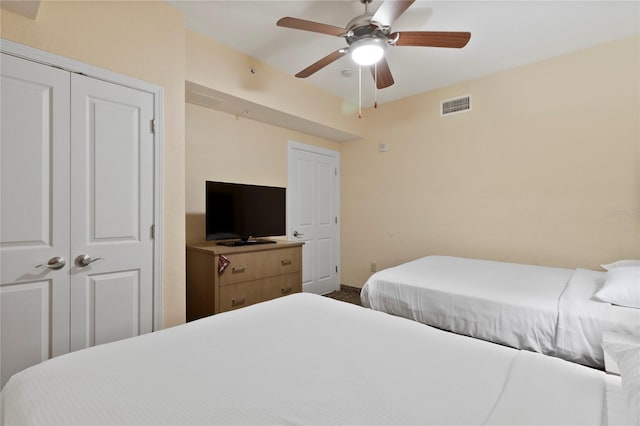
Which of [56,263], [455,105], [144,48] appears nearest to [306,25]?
[144,48]

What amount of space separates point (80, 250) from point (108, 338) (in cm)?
61

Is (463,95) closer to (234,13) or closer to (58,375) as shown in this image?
(234,13)

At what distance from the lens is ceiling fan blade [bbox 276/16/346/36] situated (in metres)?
1.93

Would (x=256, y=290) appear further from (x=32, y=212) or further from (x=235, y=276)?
(x=32, y=212)

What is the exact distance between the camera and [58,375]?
96 cm

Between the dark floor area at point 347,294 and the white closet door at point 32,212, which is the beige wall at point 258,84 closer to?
the white closet door at point 32,212

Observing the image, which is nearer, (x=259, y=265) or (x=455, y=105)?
(x=259, y=265)

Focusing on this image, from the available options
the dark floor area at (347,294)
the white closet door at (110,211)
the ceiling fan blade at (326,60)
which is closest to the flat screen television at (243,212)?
the white closet door at (110,211)

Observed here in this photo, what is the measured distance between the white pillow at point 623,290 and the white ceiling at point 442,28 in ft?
6.43

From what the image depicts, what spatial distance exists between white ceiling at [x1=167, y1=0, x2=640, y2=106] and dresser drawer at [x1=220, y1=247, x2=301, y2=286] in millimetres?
1951

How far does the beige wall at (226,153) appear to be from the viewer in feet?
10.1

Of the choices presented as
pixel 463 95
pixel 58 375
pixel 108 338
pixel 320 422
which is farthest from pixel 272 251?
pixel 463 95

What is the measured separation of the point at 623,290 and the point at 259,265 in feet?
8.62

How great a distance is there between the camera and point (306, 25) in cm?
197
